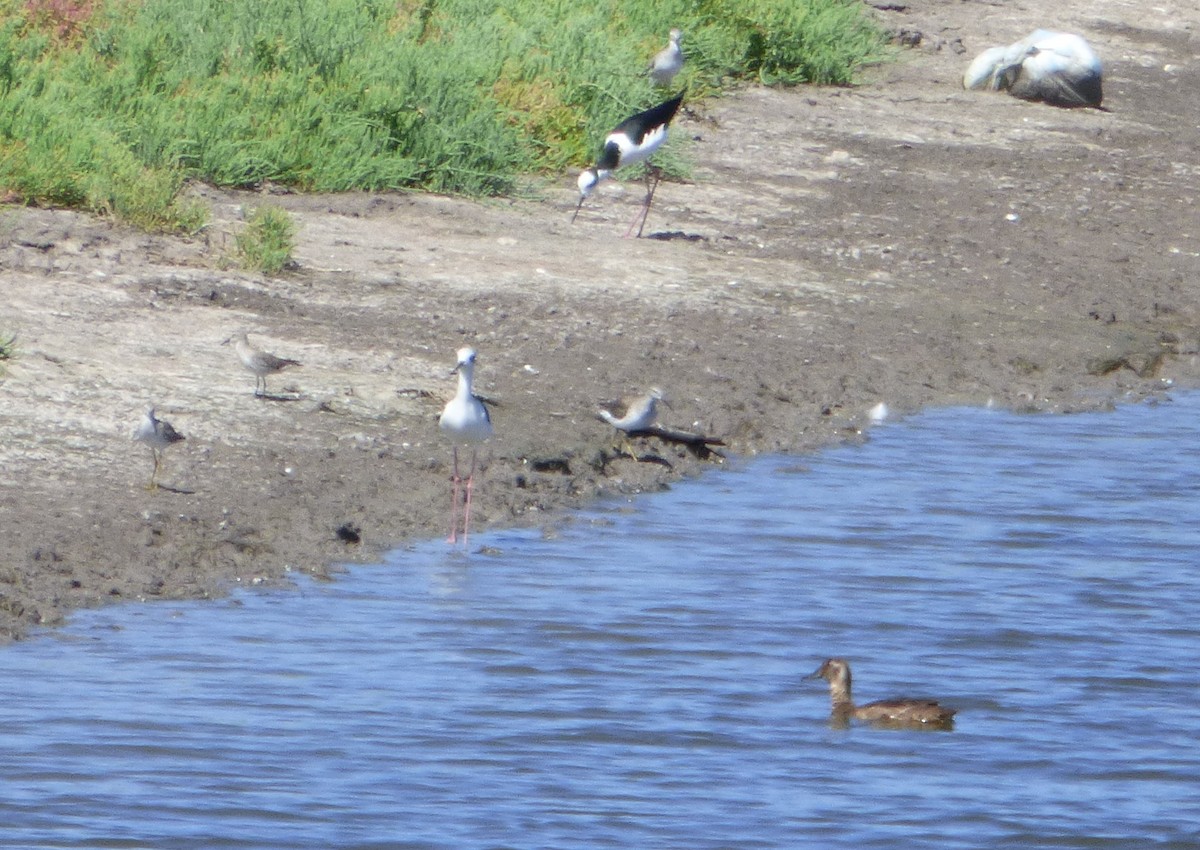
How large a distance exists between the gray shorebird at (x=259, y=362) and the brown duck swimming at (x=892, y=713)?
3529mm

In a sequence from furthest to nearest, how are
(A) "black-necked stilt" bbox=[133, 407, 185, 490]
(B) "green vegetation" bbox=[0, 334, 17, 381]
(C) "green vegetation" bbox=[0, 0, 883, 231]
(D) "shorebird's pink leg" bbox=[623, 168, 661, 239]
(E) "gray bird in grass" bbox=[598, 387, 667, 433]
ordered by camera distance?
(D) "shorebird's pink leg" bbox=[623, 168, 661, 239]
(C) "green vegetation" bbox=[0, 0, 883, 231]
(E) "gray bird in grass" bbox=[598, 387, 667, 433]
(B) "green vegetation" bbox=[0, 334, 17, 381]
(A) "black-necked stilt" bbox=[133, 407, 185, 490]

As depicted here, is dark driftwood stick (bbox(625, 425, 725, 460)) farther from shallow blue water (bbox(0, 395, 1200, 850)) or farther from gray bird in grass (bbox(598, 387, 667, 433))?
shallow blue water (bbox(0, 395, 1200, 850))

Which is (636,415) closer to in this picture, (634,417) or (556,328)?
(634,417)

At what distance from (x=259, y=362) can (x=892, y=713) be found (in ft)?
12.3

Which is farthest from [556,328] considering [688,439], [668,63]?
[668,63]

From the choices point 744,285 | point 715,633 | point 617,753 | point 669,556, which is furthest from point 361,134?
point 617,753

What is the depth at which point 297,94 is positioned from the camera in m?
13.9

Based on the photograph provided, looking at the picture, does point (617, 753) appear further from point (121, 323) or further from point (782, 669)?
point (121, 323)

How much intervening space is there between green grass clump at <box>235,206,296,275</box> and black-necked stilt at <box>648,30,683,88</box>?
540cm

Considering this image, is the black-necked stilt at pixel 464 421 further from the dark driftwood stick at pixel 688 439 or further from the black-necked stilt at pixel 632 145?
the black-necked stilt at pixel 632 145

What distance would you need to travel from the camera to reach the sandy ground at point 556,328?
327 inches

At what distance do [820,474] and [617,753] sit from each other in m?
3.69

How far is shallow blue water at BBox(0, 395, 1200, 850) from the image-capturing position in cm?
586

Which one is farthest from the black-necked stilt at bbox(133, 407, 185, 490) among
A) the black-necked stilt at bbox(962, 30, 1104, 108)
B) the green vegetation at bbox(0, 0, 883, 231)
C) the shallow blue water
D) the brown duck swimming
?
the black-necked stilt at bbox(962, 30, 1104, 108)
